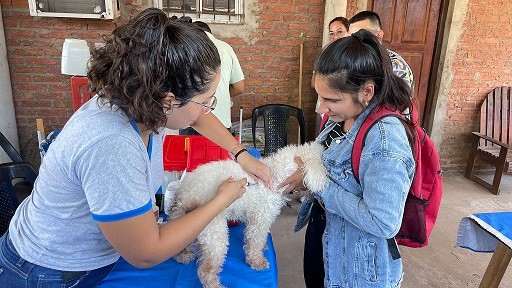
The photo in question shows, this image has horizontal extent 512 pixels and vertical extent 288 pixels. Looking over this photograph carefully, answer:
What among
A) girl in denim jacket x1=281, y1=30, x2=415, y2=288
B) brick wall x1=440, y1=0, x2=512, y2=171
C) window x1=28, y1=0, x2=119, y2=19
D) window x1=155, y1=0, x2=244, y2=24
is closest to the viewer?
girl in denim jacket x1=281, y1=30, x2=415, y2=288

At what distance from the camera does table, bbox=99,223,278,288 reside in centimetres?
131

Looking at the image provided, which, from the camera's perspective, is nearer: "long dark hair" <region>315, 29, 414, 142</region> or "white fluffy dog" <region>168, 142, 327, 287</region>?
"long dark hair" <region>315, 29, 414, 142</region>

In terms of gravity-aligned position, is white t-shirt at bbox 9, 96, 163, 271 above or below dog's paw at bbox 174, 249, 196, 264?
above

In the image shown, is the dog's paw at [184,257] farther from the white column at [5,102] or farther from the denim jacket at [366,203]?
the white column at [5,102]

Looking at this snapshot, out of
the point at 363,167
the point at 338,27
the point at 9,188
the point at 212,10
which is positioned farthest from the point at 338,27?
the point at 9,188

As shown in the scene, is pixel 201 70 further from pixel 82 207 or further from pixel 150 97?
pixel 82 207

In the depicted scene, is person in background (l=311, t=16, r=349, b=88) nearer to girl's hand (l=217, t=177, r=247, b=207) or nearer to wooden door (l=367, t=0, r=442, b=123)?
wooden door (l=367, t=0, r=442, b=123)

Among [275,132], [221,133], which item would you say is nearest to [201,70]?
[221,133]

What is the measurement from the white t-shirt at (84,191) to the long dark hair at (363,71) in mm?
662

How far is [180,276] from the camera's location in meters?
1.37

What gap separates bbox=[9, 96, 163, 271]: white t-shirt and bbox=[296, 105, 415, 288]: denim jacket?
675 mm

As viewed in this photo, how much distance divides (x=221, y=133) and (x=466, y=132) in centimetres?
441

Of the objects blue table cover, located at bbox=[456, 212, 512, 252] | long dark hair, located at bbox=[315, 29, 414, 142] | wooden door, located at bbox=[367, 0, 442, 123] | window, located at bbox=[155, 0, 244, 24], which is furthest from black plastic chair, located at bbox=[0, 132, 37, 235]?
wooden door, located at bbox=[367, 0, 442, 123]

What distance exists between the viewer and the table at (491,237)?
187 cm
